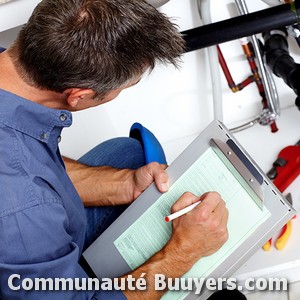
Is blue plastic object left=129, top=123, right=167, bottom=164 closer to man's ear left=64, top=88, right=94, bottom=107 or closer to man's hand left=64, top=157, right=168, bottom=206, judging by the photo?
man's hand left=64, top=157, right=168, bottom=206

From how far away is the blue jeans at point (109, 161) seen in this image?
1.18 m

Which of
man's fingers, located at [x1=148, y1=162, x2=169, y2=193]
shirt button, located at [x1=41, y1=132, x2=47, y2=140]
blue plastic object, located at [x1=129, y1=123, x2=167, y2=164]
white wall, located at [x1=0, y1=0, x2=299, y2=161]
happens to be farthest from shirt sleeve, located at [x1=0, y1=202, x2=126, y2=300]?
white wall, located at [x1=0, y1=0, x2=299, y2=161]

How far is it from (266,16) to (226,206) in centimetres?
37

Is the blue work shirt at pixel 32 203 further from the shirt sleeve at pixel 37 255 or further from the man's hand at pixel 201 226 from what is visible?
the man's hand at pixel 201 226

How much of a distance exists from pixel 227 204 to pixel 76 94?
32 cm

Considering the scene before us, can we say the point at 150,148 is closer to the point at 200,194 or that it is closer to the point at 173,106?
the point at 200,194

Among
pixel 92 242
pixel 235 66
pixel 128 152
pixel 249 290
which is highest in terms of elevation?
pixel 235 66

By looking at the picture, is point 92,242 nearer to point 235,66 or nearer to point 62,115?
point 62,115

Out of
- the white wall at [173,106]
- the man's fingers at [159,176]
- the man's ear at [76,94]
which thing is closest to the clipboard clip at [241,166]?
the man's fingers at [159,176]

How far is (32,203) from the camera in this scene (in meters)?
0.80

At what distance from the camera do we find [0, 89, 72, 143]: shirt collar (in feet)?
2.72

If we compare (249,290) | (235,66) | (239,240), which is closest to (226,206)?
(239,240)

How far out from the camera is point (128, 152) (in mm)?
1241

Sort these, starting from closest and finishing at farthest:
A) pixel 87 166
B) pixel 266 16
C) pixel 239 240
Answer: pixel 239 240, pixel 266 16, pixel 87 166
